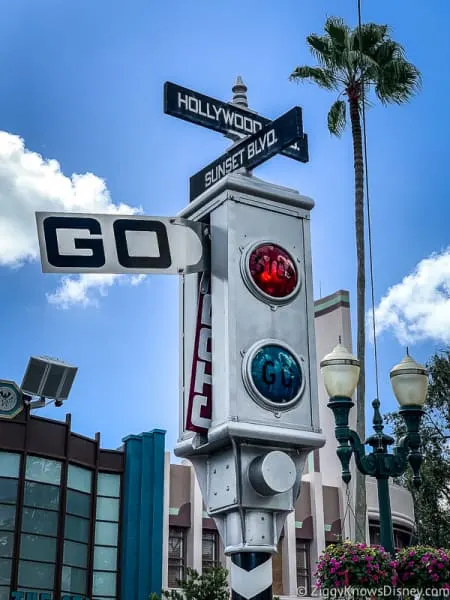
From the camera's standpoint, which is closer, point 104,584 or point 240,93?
point 240,93

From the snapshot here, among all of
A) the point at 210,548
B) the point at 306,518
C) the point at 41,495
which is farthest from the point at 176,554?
the point at 306,518

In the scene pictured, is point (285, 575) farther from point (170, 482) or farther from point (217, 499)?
point (217, 499)

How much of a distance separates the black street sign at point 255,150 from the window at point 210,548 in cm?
2075

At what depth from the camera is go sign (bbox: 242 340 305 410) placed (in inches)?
309

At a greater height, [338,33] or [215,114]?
[338,33]

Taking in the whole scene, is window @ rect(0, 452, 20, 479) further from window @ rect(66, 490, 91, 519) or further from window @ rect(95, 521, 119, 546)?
window @ rect(95, 521, 119, 546)

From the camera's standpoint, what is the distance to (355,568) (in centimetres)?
944

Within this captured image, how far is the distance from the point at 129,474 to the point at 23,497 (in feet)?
12.2

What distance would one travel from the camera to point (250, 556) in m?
7.57

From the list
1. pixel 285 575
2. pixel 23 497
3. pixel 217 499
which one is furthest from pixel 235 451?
pixel 285 575

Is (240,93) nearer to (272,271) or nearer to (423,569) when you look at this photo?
(272,271)

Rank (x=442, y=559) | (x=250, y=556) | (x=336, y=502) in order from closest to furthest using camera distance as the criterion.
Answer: (x=250, y=556) < (x=442, y=559) < (x=336, y=502)

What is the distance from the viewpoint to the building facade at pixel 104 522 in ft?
81.0

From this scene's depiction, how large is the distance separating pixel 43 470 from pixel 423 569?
56.0 ft
